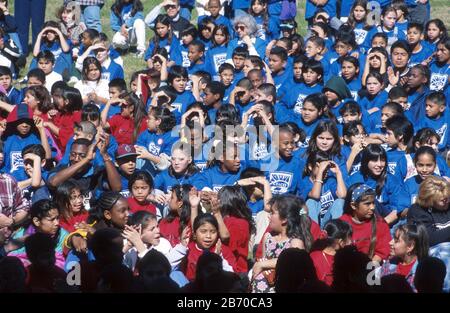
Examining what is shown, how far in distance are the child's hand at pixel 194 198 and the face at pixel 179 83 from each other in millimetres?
4049

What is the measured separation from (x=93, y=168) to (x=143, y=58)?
23.1ft

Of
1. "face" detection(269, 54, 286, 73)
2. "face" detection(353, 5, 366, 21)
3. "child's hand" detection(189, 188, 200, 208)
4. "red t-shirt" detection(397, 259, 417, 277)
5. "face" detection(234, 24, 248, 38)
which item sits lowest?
"red t-shirt" detection(397, 259, 417, 277)

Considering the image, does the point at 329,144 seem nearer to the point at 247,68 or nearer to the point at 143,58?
the point at 247,68

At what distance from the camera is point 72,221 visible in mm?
9070

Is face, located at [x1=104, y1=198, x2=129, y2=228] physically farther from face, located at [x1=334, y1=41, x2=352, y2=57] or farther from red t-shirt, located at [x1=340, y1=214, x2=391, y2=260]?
face, located at [x1=334, y1=41, x2=352, y2=57]

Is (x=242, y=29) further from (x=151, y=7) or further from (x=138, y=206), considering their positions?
(x=138, y=206)

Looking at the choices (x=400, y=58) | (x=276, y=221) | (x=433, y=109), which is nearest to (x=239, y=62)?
(x=400, y=58)

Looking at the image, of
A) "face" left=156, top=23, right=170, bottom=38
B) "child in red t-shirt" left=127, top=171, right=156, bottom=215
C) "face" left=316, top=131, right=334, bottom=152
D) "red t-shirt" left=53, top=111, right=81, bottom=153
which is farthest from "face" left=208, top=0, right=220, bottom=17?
"child in red t-shirt" left=127, top=171, right=156, bottom=215

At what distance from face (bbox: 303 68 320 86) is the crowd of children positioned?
0.02 m

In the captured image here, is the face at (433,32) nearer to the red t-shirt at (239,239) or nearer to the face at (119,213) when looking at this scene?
the red t-shirt at (239,239)

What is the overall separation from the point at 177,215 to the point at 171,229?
0.19 meters

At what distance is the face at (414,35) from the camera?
14742 mm

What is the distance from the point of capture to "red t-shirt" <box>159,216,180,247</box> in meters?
9.04
